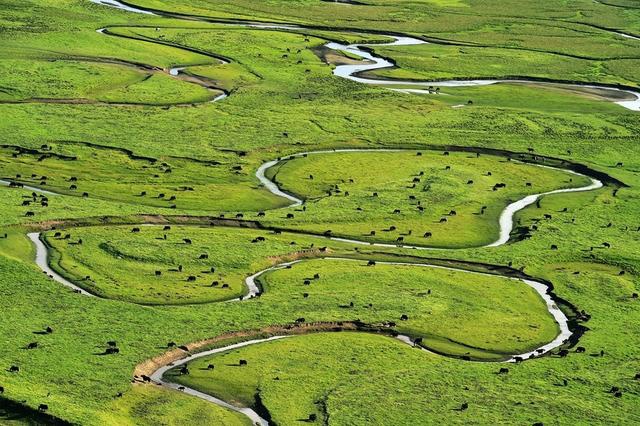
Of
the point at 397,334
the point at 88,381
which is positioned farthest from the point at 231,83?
the point at 88,381

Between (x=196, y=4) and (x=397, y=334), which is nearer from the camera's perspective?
(x=397, y=334)

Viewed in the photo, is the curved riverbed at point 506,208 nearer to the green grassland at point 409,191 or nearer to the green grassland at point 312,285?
the green grassland at point 409,191

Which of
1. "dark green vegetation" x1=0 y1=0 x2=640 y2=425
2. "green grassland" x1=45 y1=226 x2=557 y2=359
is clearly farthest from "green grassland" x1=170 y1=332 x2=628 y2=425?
"green grassland" x1=45 y1=226 x2=557 y2=359

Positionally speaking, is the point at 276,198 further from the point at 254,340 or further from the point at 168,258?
the point at 254,340

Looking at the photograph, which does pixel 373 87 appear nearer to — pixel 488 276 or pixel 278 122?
pixel 278 122

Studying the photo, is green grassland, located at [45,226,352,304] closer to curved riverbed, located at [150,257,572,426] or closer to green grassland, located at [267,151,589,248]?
curved riverbed, located at [150,257,572,426]

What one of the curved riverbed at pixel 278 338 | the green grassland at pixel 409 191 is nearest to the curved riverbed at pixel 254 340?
the curved riverbed at pixel 278 338
